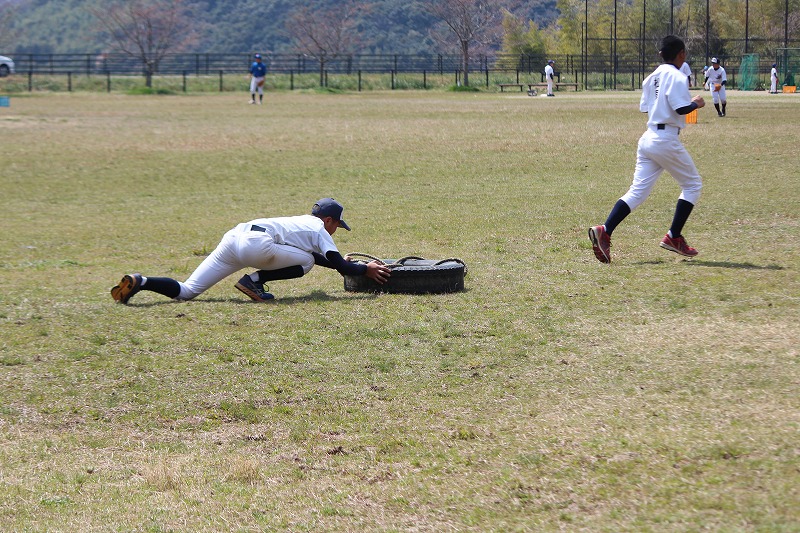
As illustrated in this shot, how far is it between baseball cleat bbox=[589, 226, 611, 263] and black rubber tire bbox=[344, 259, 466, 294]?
5.00 ft

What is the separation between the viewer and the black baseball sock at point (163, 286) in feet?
27.3

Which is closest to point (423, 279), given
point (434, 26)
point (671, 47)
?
point (671, 47)

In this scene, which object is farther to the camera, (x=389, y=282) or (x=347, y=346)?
(x=389, y=282)

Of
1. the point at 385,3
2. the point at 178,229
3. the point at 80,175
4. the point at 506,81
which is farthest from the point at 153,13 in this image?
the point at 178,229

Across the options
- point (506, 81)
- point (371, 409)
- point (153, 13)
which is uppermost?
point (153, 13)

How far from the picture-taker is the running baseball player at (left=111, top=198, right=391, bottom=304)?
8.29 meters

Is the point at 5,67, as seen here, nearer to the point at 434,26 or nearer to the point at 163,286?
the point at 163,286

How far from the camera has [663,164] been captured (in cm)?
970

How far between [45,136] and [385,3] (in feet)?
413

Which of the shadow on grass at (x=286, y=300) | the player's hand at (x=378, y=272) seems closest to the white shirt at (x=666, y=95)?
the player's hand at (x=378, y=272)

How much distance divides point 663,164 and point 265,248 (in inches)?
151

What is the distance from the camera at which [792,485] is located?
4188 millimetres

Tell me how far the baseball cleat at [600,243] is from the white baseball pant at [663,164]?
0.39m

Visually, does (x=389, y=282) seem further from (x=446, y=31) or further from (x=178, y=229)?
(x=446, y=31)
